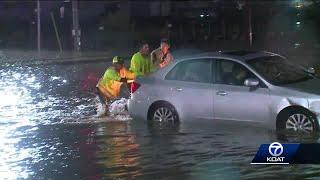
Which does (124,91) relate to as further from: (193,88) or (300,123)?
(300,123)

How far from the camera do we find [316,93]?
9.55 meters

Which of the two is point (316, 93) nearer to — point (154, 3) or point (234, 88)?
point (234, 88)

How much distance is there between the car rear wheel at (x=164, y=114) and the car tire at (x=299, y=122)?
6.64ft

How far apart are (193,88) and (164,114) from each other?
81 centimetres

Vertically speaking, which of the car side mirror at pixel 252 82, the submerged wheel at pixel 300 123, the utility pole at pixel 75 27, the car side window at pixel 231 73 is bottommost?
the submerged wheel at pixel 300 123

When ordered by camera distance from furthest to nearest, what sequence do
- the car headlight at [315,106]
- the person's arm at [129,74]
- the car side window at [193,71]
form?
the person's arm at [129,74]
the car side window at [193,71]
the car headlight at [315,106]

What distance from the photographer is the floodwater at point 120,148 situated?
7930 millimetres

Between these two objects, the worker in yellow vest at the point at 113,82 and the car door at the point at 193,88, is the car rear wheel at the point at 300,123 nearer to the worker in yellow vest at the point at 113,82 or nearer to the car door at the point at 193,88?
the car door at the point at 193,88

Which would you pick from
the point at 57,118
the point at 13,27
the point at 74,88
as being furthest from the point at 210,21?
the point at 57,118

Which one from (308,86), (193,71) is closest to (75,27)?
(193,71)

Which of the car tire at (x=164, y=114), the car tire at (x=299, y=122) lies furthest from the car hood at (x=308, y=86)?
the car tire at (x=164, y=114)

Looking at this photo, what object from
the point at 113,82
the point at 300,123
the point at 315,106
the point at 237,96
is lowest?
the point at 300,123

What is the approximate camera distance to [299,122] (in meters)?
9.72

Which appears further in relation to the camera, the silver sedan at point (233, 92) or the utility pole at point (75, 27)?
the utility pole at point (75, 27)
